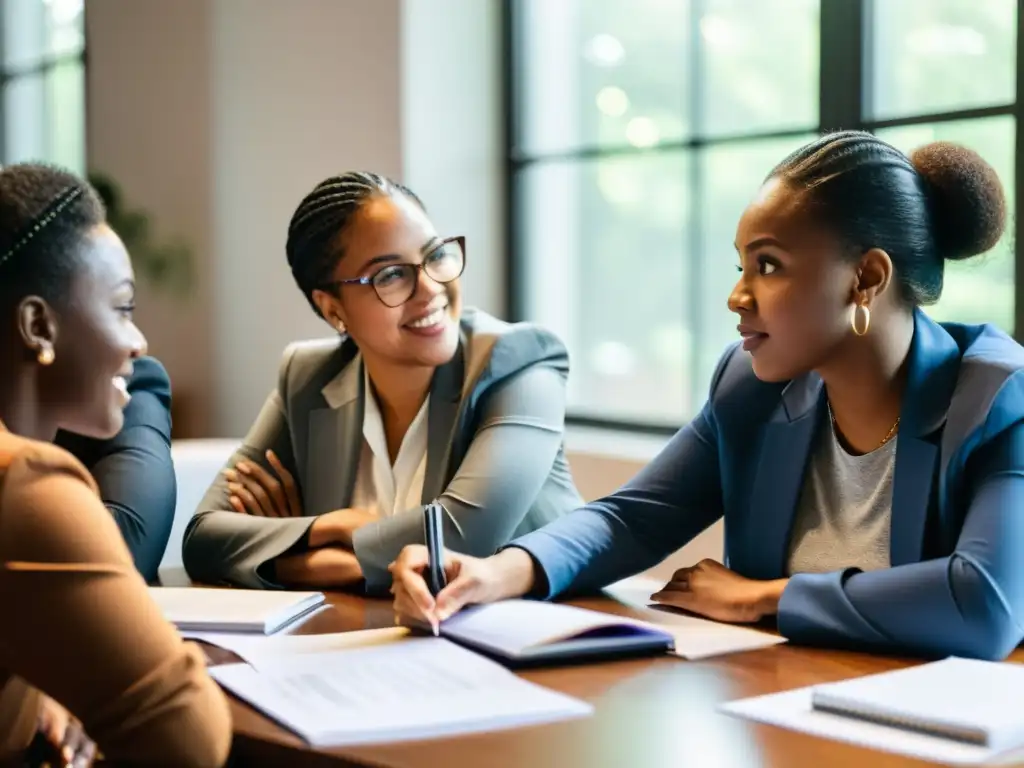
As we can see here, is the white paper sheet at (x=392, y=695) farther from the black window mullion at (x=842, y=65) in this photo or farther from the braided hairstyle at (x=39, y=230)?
the black window mullion at (x=842, y=65)

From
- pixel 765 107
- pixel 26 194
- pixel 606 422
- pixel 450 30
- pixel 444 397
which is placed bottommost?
pixel 606 422

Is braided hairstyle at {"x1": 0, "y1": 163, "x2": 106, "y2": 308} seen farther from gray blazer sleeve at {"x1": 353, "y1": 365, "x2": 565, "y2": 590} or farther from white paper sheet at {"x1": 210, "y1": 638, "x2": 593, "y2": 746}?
gray blazer sleeve at {"x1": 353, "y1": 365, "x2": 565, "y2": 590}

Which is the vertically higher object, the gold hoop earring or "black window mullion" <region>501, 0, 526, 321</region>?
"black window mullion" <region>501, 0, 526, 321</region>

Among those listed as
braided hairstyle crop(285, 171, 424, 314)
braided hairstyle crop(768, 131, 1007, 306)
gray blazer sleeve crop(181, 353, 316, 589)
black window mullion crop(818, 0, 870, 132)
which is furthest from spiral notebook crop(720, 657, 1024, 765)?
black window mullion crop(818, 0, 870, 132)

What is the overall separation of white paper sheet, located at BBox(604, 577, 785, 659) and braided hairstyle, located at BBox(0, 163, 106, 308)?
823mm

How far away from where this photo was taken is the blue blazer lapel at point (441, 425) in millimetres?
2393

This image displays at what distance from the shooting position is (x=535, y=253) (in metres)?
4.27

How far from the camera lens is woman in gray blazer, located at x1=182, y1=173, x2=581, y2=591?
2.31m

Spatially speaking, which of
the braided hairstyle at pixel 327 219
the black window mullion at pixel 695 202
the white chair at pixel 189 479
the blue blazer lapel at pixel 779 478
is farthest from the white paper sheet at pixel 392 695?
the black window mullion at pixel 695 202

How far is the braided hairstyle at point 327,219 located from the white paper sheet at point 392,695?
1005mm

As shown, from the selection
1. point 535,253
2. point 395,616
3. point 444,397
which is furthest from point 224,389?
point 395,616

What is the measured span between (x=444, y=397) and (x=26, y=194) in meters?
1.11

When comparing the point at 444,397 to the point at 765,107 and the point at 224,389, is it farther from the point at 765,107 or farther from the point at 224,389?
the point at 224,389

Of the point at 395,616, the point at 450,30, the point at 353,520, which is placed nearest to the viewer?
the point at 395,616
